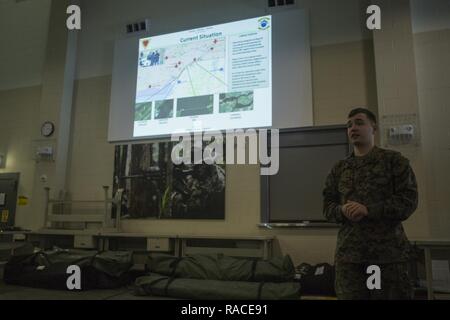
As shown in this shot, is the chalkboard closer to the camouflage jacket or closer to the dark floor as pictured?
the dark floor

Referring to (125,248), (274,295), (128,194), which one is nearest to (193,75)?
(128,194)

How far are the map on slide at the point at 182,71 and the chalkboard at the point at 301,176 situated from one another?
962 millimetres

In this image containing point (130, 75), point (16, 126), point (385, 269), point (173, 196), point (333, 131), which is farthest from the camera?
point (16, 126)

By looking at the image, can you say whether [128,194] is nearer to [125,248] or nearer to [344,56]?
[125,248]

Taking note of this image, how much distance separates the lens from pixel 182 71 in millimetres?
3867

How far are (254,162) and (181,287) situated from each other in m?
1.42

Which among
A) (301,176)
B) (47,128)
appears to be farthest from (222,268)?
(47,128)

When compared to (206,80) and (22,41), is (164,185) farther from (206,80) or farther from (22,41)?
(22,41)

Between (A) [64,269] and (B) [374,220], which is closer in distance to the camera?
(B) [374,220]

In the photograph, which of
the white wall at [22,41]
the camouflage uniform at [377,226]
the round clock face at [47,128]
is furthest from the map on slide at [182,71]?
the camouflage uniform at [377,226]

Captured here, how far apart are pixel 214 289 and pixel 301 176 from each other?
1.39 metres

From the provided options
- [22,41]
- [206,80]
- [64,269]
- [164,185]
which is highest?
[22,41]

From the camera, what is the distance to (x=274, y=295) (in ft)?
8.26

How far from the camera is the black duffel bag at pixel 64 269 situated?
303cm
